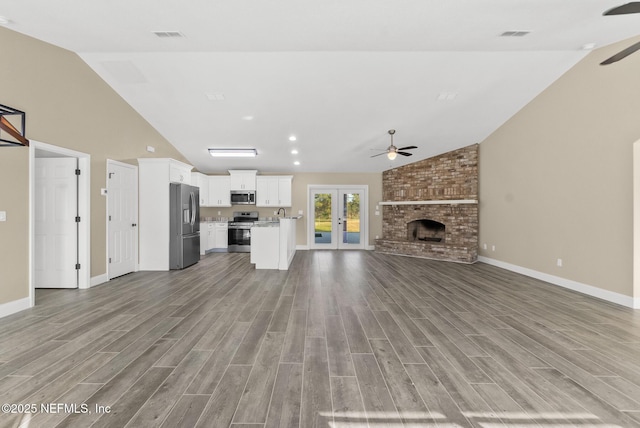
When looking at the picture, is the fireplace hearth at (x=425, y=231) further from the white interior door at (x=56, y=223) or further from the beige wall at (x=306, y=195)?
the white interior door at (x=56, y=223)

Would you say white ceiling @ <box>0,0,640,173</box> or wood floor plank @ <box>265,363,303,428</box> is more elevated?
white ceiling @ <box>0,0,640,173</box>

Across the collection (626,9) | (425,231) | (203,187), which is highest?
(626,9)

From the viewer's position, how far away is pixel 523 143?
5.41 meters

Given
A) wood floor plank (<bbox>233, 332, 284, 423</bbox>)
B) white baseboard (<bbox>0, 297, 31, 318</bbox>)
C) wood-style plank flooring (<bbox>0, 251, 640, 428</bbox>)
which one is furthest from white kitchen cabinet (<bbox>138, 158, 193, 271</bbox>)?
wood floor plank (<bbox>233, 332, 284, 423</bbox>)

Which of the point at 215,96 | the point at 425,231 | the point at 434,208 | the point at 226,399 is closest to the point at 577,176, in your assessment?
the point at 434,208

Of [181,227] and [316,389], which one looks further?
[181,227]

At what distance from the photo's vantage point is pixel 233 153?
7352mm

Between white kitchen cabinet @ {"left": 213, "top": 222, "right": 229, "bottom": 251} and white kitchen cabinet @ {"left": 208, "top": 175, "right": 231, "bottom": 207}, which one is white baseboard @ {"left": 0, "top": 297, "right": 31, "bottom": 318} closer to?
white kitchen cabinet @ {"left": 213, "top": 222, "right": 229, "bottom": 251}

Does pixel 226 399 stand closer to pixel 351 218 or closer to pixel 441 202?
pixel 441 202

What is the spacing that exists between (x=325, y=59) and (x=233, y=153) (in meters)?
4.14

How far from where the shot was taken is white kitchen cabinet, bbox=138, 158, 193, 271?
18.8 feet

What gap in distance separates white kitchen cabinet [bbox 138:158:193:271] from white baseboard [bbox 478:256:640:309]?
702 centimetres

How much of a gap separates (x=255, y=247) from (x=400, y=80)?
4.12m

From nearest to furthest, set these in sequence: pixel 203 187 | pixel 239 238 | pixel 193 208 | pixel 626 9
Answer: pixel 626 9, pixel 193 208, pixel 239 238, pixel 203 187
